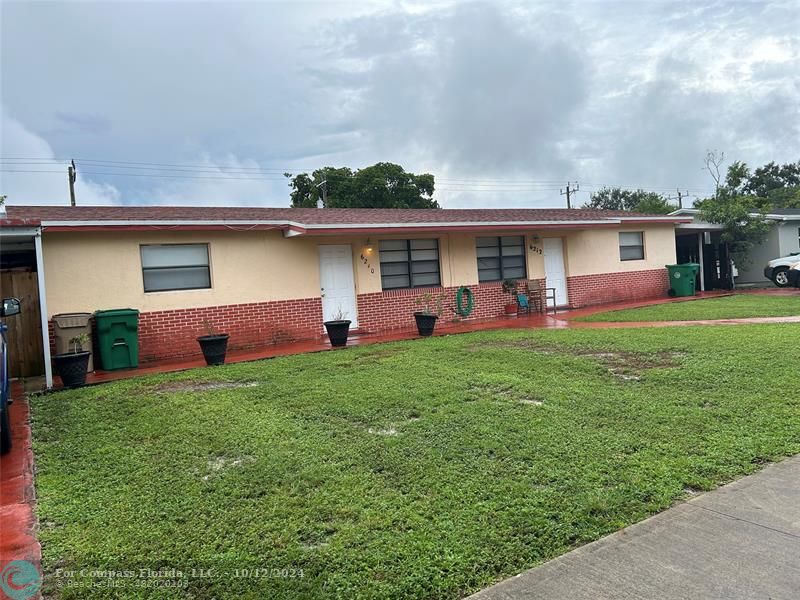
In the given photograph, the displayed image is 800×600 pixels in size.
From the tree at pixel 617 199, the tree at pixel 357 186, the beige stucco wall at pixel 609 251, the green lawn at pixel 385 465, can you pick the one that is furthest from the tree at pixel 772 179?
the green lawn at pixel 385 465

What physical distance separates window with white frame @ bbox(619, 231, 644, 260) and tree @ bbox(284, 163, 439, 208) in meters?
24.6

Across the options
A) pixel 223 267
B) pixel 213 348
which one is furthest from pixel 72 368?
pixel 223 267

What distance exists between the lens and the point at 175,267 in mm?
11242

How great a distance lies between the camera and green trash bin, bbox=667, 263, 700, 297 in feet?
60.5

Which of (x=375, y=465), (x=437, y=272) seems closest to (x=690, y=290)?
(x=437, y=272)

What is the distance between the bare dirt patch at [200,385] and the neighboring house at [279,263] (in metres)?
2.15

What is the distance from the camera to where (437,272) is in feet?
48.5

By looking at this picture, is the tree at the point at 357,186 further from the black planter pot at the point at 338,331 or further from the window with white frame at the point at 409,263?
the black planter pot at the point at 338,331

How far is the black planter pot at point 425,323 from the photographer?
1192 cm

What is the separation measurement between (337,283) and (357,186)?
95.3ft

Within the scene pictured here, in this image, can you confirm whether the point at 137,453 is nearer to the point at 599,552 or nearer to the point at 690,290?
the point at 599,552

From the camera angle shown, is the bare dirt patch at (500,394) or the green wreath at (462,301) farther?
the green wreath at (462,301)

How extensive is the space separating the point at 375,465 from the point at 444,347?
5811mm

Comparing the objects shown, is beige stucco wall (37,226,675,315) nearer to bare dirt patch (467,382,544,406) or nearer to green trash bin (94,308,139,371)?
green trash bin (94,308,139,371)
